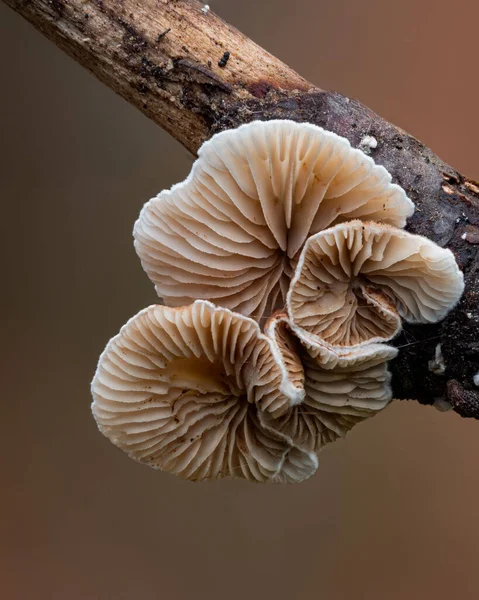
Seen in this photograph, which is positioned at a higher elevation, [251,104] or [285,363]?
[251,104]

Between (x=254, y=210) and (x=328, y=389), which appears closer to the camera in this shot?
(x=254, y=210)

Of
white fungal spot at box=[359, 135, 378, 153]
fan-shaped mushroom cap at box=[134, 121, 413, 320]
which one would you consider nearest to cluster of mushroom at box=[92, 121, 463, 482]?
fan-shaped mushroom cap at box=[134, 121, 413, 320]

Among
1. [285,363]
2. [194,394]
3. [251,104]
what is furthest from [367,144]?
[194,394]

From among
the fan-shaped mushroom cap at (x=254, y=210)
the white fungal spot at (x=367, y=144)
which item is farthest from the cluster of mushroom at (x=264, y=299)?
the white fungal spot at (x=367, y=144)

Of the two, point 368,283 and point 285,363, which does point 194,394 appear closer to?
point 285,363

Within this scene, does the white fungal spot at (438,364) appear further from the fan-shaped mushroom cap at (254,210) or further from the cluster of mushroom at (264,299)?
the fan-shaped mushroom cap at (254,210)

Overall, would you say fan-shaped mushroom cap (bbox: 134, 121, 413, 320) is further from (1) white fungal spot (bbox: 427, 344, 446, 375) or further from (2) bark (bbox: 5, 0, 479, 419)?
(1) white fungal spot (bbox: 427, 344, 446, 375)

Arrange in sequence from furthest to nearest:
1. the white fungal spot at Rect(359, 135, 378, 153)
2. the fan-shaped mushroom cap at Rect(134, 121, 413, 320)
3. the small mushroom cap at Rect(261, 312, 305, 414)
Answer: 1. the white fungal spot at Rect(359, 135, 378, 153)
2. the small mushroom cap at Rect(261, 312, 305, 414)
3. the fan-shaped mushroom cap at Rect(134, 121, 413, 320)
